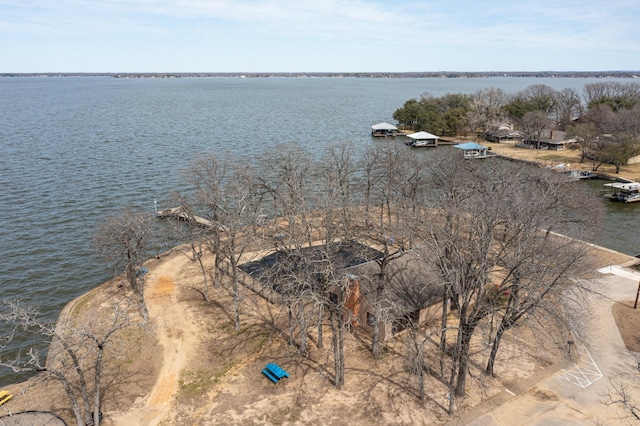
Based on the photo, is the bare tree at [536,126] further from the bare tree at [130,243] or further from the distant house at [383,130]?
the bare tree at [130,243]

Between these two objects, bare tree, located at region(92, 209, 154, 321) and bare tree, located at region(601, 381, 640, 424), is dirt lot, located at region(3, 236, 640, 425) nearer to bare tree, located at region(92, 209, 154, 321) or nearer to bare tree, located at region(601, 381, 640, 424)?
bare tree, located at region(92, 209, 154, 321)

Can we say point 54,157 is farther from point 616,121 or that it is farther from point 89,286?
point 616,121

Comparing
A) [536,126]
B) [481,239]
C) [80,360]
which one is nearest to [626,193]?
[536,126]

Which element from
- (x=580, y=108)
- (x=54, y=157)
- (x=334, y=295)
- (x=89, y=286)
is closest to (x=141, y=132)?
(x=54, y=157)

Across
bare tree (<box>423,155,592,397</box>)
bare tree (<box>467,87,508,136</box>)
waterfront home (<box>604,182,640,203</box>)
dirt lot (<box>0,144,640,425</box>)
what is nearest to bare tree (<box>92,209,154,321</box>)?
dirt lot (<box>0,144,640,425</box>)

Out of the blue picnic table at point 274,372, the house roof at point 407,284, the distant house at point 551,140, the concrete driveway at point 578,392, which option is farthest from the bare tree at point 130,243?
the distant house at point 551,140

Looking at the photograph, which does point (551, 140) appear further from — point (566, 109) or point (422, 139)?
point (566, 109)
